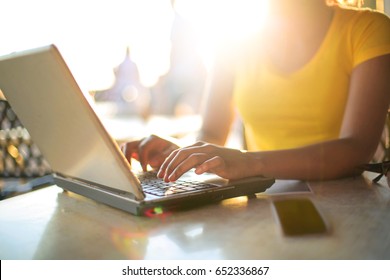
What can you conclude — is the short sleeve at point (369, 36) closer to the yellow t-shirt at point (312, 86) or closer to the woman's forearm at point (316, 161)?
the yellow t-shirt at point (312, 86)

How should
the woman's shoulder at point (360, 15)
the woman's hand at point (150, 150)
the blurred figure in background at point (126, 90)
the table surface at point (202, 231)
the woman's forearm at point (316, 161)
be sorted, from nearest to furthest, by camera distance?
the table surface at point (202, 231) → the woman's forearm at point (316, 161) → the woman's hand at point (150, 150) → the woman's shoulder at point (360, 15) → the blurred figure in background at point (126, 90)

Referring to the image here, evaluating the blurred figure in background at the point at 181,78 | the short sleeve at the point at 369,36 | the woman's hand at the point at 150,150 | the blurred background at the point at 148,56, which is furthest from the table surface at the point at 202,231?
the blurred figure in background at the point at 181,78

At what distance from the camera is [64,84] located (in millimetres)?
514

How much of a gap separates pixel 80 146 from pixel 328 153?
503mm

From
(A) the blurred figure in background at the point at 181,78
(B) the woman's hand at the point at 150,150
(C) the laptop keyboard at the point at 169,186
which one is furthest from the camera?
(A) the blurred figure in background at the point at 181,78

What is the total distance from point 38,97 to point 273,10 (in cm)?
81

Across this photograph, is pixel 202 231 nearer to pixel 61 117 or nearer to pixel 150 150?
pixel 61 117

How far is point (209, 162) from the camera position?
671 millimetres

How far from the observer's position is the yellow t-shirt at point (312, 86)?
993 mm

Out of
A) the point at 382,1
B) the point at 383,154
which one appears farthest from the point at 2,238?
the point at 382,1

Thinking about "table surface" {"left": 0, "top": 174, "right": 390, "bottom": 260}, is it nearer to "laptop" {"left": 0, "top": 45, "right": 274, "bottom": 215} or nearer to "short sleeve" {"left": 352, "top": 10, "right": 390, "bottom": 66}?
"laptop" {"left": 0, "top": 45, "right": 274, "bottom": 215}

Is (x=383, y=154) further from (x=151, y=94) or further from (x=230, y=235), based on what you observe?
(x=151, y=94)

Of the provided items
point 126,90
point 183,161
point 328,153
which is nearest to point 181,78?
point 126,90

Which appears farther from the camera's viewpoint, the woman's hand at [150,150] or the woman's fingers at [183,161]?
the woman's hand at [150,150]
